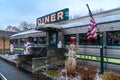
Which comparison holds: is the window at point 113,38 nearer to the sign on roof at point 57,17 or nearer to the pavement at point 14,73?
the pavement at point 14,73

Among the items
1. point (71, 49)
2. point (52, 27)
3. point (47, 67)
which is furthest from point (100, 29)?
point (52, 27)

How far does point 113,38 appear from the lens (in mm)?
12773

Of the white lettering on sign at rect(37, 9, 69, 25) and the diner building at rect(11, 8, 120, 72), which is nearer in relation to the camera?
the diner building at rect(11, 8, 120, 72)

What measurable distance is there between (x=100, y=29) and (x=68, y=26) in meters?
4.69

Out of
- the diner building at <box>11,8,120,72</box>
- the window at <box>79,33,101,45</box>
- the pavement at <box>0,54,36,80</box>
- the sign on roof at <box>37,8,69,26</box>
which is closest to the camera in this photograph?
the diner building at <box>11,8,120,72</box>

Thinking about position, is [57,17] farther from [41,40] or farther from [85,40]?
[85,40]

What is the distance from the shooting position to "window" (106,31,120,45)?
1240cm

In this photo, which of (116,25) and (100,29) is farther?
(100,29)

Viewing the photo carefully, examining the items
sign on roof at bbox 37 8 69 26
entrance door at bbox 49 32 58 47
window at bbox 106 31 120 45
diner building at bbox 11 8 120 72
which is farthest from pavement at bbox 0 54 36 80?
sign on roof at bbox 37 8 69 26

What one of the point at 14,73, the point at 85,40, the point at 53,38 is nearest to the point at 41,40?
the point at 53,38

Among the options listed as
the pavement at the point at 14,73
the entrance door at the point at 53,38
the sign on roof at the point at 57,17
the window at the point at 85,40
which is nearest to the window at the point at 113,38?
the window at the point at 85,40

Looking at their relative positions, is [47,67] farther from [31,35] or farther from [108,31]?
[31,35]

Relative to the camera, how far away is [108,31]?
1305cm

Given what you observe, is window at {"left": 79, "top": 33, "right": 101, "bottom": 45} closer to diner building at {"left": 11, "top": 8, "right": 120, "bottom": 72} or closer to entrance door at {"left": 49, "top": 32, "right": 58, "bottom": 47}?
diner building at {"left": 11, "top": 8, "right": 120, "bottom": 72}
